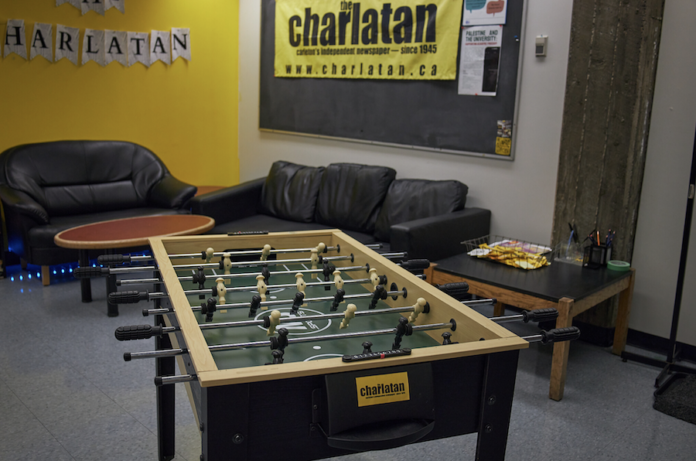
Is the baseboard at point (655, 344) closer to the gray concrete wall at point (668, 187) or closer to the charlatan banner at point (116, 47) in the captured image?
the gray concrete wall at point (668, 187)

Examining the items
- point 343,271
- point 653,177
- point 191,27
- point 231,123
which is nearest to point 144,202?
point 231,123

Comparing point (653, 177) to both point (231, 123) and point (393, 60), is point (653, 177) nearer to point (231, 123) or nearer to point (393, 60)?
point (393, 60)

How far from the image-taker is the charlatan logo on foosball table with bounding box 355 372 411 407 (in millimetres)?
1318

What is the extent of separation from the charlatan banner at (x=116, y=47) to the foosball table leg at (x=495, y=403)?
474 centimetres

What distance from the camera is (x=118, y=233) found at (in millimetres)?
3803

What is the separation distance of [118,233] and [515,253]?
8.14 ft

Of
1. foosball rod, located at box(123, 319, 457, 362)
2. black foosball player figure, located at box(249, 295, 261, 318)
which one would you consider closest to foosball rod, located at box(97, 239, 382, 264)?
black foosball player figure, located at box(249, 295, 261, 318)

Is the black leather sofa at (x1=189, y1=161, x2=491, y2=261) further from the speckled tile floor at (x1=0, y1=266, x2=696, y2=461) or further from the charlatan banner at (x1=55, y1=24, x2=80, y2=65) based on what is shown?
the charlatan banner at (x1=55, y1=24, x2=80, y2=65)

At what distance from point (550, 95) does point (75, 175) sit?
3.72 metres

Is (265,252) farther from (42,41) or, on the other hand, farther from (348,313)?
(42,41)

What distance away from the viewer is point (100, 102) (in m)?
5.15

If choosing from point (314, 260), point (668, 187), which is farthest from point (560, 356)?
point (314, 260)

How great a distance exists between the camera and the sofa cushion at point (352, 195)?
4371 millimetres

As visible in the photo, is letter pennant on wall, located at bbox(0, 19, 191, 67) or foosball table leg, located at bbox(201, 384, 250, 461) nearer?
foosball table leg, located at bbox(201, 384, 250, 461)
